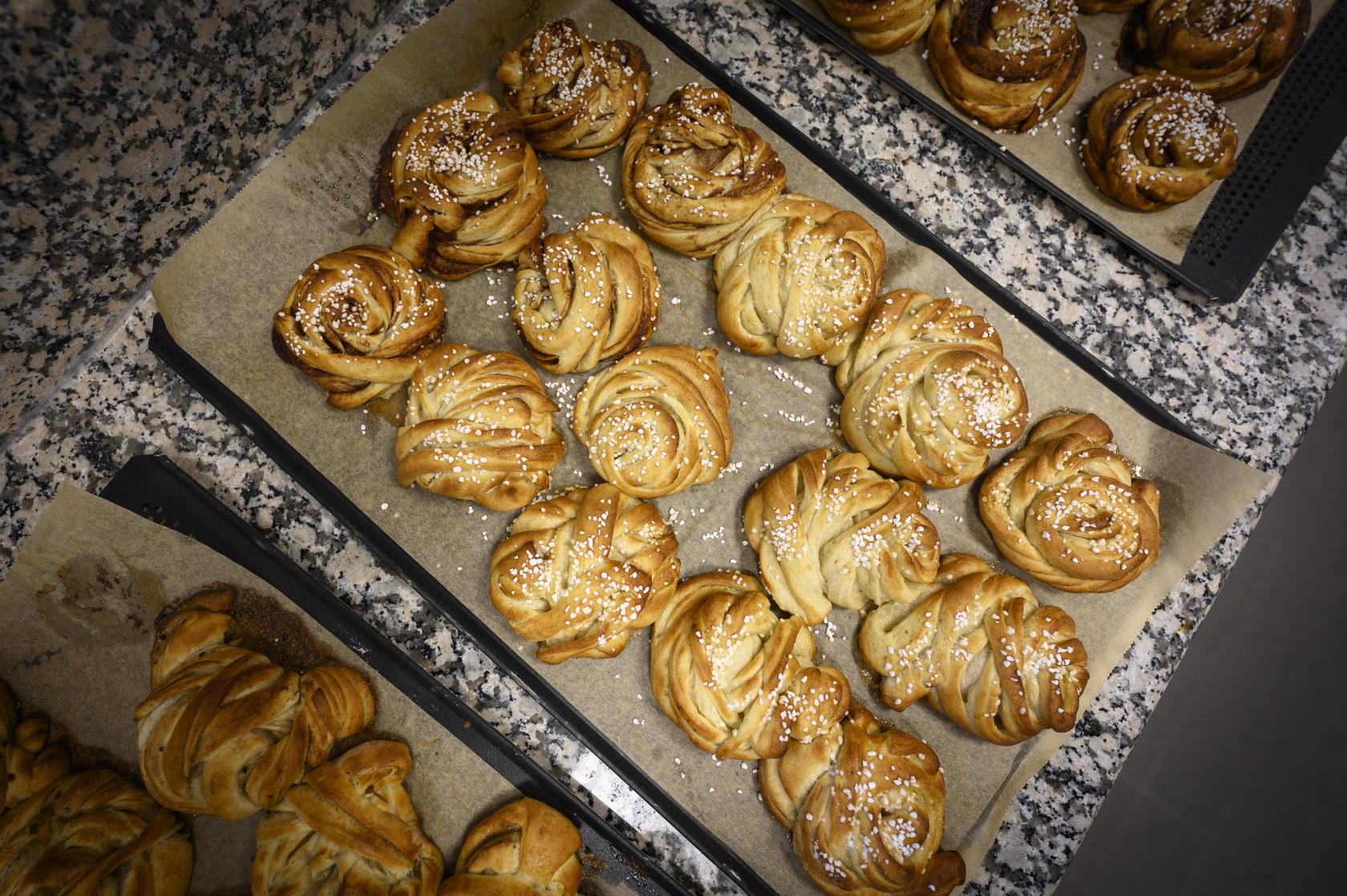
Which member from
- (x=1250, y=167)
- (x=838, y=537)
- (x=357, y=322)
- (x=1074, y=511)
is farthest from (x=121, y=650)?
(x=1250, y=167)

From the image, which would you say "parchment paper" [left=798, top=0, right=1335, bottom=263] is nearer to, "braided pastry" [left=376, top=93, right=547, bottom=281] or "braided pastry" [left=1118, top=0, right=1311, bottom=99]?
"braided pastry" [left=1118, top=0, right=1311, bottom=99]

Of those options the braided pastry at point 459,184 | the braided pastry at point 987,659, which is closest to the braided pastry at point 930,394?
the braided pastry at point 987,659

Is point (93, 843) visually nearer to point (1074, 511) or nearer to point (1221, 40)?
point (1074, 511)

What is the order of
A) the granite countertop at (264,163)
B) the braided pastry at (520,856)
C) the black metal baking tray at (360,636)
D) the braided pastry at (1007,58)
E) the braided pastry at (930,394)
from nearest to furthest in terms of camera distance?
the granite countertop at (264,163)
the braided pastry at (520,856)
the black metal baking tray at (360,636)
the braided pastry at (930,394)
the braided pastry at (1007,58)

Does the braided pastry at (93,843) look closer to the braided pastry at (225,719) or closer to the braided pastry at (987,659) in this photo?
the braided pastry at (225,719)

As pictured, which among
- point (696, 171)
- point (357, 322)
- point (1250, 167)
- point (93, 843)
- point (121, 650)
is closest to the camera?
point (93, 843)
